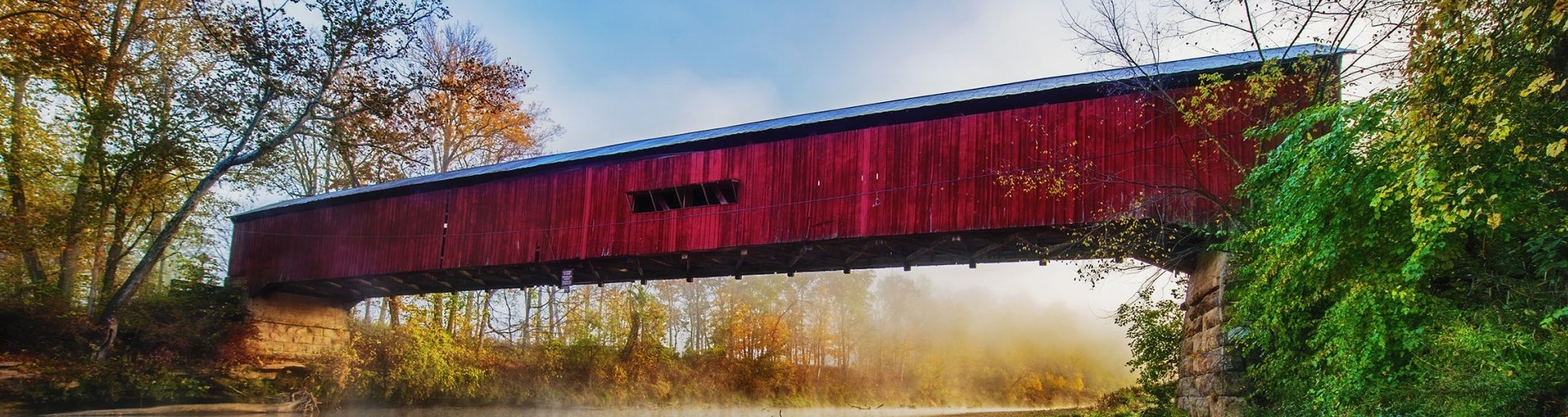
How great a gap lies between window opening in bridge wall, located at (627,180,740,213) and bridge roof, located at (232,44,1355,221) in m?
0.82

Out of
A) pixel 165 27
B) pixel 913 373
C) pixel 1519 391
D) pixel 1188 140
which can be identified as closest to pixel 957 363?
pixel 913 373

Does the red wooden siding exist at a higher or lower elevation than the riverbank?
higher

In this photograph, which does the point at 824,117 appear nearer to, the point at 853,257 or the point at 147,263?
the point at 853,257

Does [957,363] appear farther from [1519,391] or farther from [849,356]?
[1519,391]

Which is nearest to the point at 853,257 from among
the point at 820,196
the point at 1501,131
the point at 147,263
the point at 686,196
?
the point at 820,196

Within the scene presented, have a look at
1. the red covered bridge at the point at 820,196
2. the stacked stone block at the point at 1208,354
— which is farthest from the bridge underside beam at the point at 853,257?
the stacked stone block at the point at 1208,354

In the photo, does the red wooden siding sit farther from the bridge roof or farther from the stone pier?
the stone pier

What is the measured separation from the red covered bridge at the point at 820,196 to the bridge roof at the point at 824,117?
6 centimetres

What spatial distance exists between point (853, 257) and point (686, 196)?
3.49 meters

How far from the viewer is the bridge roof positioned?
444 inches

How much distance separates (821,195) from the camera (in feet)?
45.0

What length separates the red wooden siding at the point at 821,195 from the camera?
1147 cm

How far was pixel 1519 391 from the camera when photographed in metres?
6.34

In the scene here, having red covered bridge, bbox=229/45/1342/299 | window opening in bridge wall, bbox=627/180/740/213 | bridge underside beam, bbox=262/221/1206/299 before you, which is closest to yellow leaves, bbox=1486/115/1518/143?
red covered bridge, bbox=229/45/1342/299
